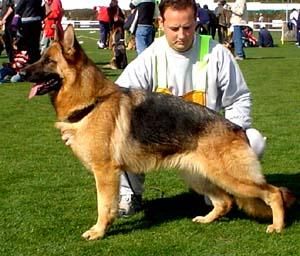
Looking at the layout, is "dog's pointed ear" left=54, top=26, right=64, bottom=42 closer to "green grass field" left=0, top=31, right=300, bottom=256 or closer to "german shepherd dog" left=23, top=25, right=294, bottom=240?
"german shepherd dog" left=23, top=25, right=294, bottom=240

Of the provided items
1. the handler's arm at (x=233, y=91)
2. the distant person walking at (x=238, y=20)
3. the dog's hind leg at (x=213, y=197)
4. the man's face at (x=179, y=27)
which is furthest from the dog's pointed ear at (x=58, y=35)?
the distant person walking at (x=238, y=20)

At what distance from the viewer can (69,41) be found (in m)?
4.70

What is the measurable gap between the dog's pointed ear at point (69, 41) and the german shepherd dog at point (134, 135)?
0.03 meters

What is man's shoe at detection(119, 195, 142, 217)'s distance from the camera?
5.62 m

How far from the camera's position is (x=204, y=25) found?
27594 millimetres

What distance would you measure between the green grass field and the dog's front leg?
8 centimetres

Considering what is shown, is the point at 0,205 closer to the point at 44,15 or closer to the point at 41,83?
the point at 41,83

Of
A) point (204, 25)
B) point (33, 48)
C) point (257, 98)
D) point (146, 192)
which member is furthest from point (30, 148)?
point (204, 25)

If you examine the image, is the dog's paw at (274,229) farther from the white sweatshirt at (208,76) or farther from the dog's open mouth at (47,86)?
the dog's open mouth at (47,86)

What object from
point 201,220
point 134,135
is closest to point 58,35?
point 134,135

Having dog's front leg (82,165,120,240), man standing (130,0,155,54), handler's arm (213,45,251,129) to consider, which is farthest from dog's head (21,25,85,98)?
man standing (130,0,155,54)

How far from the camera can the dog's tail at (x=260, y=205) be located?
5.18 m

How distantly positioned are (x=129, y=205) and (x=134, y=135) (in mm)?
Answer: 949

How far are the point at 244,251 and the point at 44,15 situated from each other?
11.2 m
